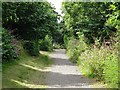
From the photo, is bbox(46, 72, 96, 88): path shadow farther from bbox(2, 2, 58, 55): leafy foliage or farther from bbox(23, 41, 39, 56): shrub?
bbox(23, 41, 39, 56): shrub

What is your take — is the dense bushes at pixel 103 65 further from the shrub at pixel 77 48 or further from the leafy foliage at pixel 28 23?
the leafy foliage at pixel 28 23

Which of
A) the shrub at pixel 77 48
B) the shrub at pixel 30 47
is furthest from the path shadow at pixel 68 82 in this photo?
the shrub at pixel 30 47

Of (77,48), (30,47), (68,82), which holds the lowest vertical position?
(30,47)

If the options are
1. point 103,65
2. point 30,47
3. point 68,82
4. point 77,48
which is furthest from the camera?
point 30,47

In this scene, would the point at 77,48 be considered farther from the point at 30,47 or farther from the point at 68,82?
the point at 68,82

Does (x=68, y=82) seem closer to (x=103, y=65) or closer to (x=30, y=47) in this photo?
(x=103, y=65)

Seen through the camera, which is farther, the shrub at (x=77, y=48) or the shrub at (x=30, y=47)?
the shrub at (x=30, y=47)

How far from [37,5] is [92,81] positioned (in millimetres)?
12174

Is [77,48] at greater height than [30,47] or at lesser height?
greater

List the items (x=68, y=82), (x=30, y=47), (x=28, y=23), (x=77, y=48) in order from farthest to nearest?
(x=30, y=47)
(x=28, y=23)
(x=77, y=48)
(x=68, y=82)

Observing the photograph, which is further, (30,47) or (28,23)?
(30,47)

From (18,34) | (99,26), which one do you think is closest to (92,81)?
(99,26)

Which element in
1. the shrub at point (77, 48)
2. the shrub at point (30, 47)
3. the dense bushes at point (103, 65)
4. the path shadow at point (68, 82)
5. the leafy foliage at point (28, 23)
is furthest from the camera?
the shrub at point (30, 47)

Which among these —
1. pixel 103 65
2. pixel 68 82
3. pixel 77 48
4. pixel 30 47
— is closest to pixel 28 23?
pixel 30 47
